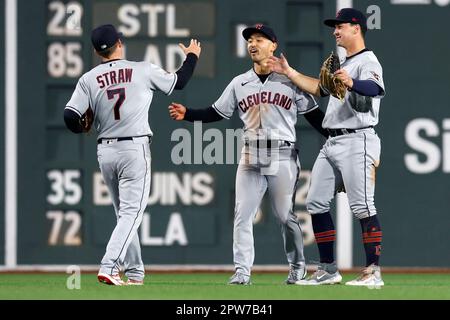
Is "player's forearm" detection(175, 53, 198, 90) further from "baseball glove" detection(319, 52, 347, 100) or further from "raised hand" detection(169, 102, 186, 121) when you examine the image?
"baseball glove" detection(319, 52, 347, 100)

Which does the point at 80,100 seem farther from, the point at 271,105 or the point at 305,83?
the point at 305,83

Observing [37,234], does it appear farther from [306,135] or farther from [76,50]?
[306,135]

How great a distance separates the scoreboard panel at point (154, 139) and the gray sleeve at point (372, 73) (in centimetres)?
211

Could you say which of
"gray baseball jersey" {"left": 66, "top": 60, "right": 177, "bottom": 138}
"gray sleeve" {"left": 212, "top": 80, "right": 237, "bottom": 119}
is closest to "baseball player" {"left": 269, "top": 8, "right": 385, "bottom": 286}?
"gray sleeve" {"left": 212, "top": 80, "right": 237, "bottom": 119}

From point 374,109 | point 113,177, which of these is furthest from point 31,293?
point 374,109

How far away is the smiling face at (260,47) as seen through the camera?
7.97 m

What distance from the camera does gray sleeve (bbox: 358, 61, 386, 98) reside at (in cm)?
742

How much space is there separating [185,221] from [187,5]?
171 centimetres

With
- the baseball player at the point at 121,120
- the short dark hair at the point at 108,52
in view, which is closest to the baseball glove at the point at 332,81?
the baseball player at the point at 121,120

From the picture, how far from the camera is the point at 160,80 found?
7.77 meters

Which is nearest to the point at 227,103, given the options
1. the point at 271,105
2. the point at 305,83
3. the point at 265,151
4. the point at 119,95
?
the point at 271,105

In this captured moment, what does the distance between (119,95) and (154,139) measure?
204 cm

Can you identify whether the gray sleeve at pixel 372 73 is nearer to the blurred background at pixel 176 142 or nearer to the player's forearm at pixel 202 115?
the player's forearm at pixel 202 115

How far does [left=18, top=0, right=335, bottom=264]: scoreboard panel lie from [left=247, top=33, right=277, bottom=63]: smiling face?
1628 mm
